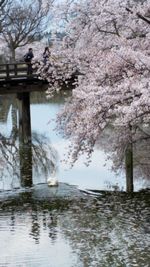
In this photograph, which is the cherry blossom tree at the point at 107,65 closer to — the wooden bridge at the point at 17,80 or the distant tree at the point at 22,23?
the wooden bridge at the point at 17,80

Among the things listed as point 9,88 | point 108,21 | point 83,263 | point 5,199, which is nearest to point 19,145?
point 9,88

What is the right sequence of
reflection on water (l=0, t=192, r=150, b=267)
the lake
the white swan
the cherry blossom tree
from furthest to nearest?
the white swan → the cherry blossom tree → the lake → reflection on water (l=0, t=192, r=150, b=267)

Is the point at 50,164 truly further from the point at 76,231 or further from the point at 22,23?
the point at 22,23

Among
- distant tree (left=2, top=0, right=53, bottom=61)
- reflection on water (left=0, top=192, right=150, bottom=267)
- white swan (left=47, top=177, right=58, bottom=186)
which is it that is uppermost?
distant tree (left=2, top=0, right=53, bottom=61)

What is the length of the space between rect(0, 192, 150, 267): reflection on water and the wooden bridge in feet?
32.7

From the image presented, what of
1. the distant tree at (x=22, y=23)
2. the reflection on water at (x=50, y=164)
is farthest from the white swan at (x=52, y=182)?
the distant tree at (x=22, y=23)

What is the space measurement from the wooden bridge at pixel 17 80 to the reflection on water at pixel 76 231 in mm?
9953

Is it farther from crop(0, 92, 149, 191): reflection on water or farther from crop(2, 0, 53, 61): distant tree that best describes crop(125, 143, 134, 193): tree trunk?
crop(2, 0, 53, 61): distant tree

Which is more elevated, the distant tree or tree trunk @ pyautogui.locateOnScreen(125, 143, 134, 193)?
the distant tree

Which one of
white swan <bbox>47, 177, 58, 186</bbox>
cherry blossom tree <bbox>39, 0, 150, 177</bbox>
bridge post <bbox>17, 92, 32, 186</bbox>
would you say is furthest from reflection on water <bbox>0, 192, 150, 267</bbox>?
bridge post <bbox>17, 92, 32, 186</bbox>

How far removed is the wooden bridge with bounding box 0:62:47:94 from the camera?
79.3ft

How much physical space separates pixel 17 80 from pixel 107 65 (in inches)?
464

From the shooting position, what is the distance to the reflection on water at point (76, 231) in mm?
10477

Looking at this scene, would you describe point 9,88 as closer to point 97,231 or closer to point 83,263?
point 97,231
